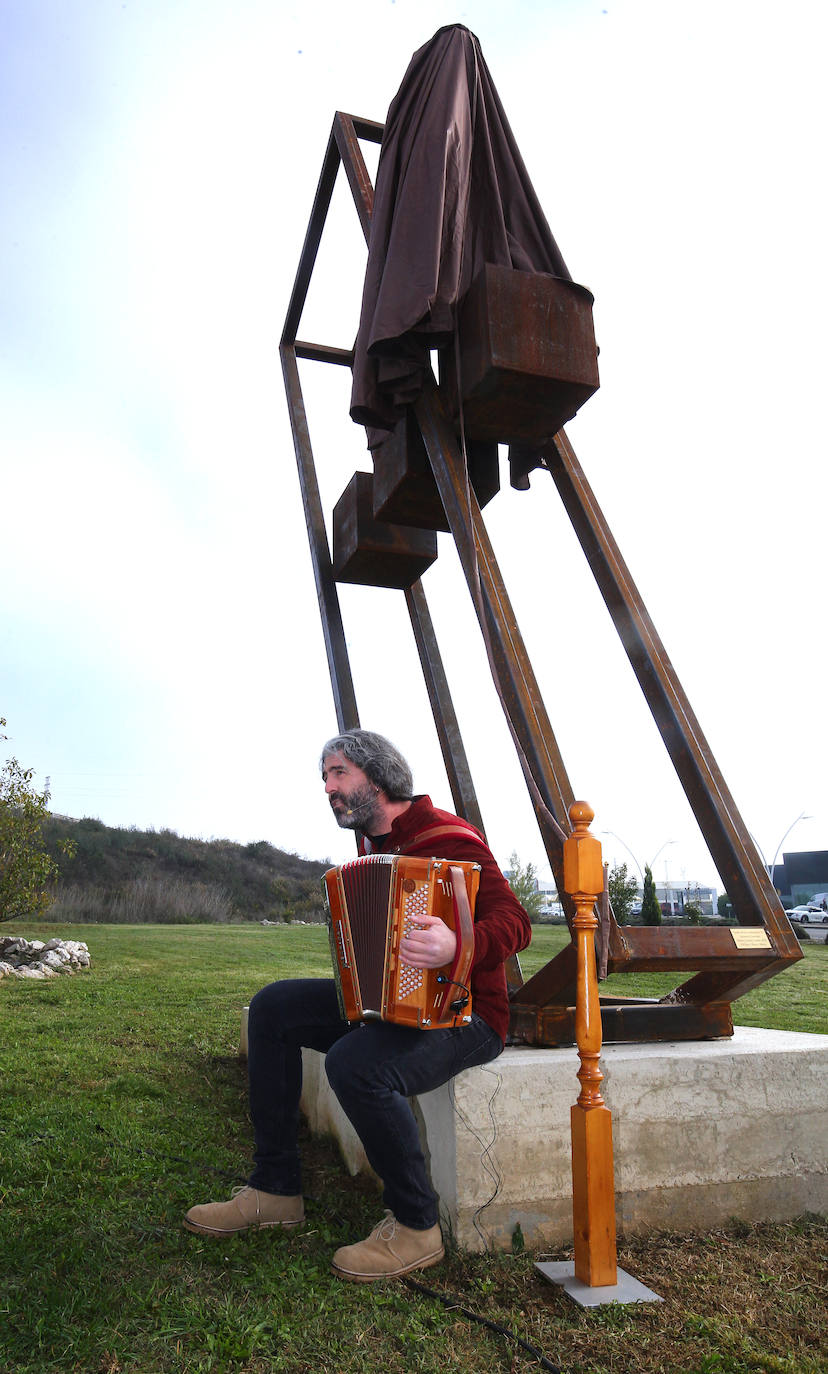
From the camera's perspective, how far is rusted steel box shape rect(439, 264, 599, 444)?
3139 mm

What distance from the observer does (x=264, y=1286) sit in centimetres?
208

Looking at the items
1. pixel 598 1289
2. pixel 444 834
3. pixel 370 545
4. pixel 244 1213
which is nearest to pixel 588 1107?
pixel 598 1289

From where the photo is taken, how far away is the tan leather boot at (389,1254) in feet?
6.96

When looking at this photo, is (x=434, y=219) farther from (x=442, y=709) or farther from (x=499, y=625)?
(x=442, y=709)

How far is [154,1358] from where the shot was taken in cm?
177

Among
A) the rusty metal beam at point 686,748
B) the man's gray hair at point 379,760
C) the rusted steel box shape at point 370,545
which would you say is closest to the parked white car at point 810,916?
the rusted steel box shape at point 370,545

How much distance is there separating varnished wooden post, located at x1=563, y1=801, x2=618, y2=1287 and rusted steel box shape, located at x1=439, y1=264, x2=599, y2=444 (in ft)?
5.36

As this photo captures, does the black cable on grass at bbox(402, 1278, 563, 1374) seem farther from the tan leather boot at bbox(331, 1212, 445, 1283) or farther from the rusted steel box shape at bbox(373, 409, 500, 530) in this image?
the rusted steel box shape at bbox(373, 409, 500, 530)

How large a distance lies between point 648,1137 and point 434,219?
3204 millimetres

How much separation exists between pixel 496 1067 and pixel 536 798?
746 mm

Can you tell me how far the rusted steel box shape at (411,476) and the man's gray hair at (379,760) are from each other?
1.32m

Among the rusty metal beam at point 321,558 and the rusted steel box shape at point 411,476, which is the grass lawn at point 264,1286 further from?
the rusted steel box shape at point 411,476

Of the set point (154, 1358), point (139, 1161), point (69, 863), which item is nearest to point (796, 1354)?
point (154, 1358)

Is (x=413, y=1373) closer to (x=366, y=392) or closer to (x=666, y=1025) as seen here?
(x=666, y=1025)
